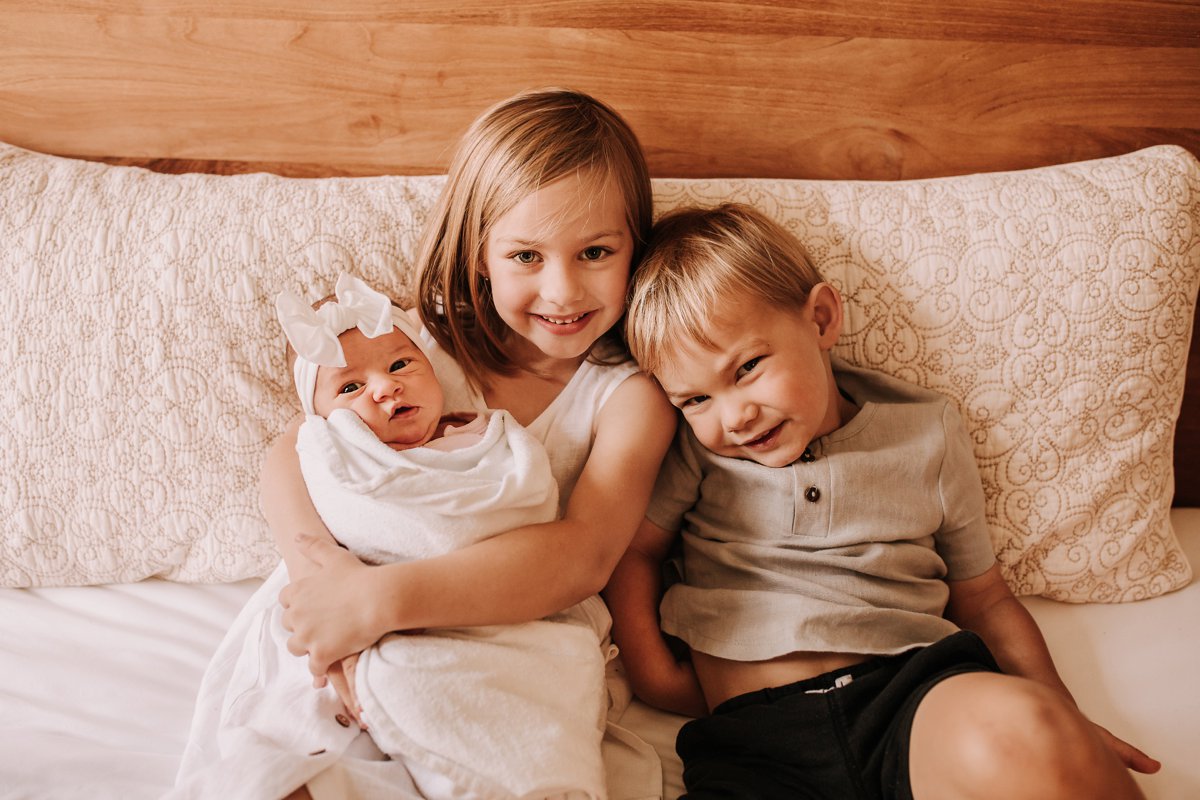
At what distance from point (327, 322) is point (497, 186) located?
27 cm

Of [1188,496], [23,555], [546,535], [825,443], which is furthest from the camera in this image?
[1188,496]

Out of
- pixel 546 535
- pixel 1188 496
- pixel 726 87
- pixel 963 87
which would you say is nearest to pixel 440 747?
pixel 546 535

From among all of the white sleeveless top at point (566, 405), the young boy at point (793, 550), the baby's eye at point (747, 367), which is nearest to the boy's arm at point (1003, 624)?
the young boy at point (793, 550)

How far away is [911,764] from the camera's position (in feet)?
2.98

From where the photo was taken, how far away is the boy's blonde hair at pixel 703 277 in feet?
3.38

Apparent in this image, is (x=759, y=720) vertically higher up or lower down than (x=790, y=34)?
lower down

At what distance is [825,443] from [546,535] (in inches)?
15.2

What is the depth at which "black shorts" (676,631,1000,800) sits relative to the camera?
0.96 metres

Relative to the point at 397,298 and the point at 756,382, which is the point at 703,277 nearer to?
the point at 756,382

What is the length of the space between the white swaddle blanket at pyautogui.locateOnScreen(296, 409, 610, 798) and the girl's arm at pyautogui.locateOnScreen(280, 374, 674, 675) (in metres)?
0.03

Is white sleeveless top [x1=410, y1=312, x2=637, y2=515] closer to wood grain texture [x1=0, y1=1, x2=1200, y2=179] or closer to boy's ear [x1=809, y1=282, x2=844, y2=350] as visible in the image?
boy's ear [x1=809, y1=282, x2=844, y2=350]

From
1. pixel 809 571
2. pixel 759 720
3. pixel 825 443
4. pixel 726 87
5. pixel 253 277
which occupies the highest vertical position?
pixel 726 87

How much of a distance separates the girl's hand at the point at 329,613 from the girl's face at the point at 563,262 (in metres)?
0.37

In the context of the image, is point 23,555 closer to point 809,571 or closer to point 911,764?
point 809,571
